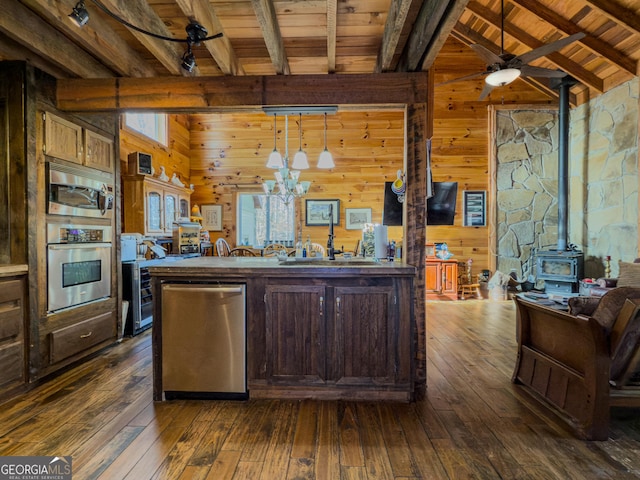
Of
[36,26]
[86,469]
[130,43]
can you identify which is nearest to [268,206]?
[130,43]

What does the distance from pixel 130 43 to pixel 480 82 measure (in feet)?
20.8

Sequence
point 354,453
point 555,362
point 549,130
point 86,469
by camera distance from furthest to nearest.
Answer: point 549,130
point 555,362
point 354,453
point 86,469

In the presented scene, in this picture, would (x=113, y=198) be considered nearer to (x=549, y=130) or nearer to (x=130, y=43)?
(x=130, y=43)

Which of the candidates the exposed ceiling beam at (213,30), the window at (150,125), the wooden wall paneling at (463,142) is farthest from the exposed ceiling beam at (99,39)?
the wooden wall paneling at (463,142)

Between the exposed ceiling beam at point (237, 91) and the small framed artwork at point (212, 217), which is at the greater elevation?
the exposed ceiling beam at point (237, 91)

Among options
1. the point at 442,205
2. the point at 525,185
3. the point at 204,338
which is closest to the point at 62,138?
the point at 204,338

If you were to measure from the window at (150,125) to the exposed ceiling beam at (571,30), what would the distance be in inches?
230

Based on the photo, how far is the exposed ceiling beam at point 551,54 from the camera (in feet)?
17.5

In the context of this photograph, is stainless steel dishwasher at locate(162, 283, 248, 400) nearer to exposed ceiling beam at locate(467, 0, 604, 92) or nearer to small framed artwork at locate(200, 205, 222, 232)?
small framed artwork at locate(200, 205, 222, 232)

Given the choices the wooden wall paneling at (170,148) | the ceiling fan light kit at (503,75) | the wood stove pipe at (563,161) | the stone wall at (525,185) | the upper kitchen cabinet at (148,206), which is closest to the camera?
the ceiling fan light kit at (503,75)

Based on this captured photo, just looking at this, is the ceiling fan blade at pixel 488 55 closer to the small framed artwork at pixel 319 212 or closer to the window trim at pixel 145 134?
the small framed artwork at pixel 319 212

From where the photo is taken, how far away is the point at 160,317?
7.68ft

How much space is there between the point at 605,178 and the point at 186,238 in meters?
7.04

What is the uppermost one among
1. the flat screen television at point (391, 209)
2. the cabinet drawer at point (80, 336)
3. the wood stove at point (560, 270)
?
the flat screen television at point (391, 209)
